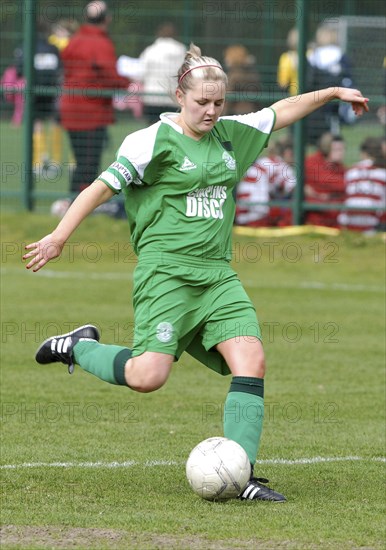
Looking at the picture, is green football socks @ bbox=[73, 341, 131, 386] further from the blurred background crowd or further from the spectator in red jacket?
the spectator in red jacket

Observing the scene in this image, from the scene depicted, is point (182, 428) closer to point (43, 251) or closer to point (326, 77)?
point (43, 251)

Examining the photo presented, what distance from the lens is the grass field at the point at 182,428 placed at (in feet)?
15.8

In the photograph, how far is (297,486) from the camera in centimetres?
564

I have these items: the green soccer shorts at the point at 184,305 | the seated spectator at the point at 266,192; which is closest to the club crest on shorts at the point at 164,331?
the green soccer shorts at the point at 184,305

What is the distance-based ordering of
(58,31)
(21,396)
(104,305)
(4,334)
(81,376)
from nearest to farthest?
(21,396)
(81,376)
(4,334)
(104,305)
(58,31)

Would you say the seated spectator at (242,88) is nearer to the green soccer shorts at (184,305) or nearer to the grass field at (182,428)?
the grass field at (182,428)

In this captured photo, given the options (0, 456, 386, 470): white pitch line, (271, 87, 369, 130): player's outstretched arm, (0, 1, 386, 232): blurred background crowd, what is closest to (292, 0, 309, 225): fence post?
(0, 1, 386, 232): blurred background crowd

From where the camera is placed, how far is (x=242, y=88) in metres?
16.0

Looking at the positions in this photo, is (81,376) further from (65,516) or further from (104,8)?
(104,8)

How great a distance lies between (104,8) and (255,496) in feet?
38.8

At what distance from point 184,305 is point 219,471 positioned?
0.76 m

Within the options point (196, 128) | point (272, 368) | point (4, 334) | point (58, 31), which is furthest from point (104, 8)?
point (196, 128)

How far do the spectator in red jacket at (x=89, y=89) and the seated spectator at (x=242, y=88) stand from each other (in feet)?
4.57

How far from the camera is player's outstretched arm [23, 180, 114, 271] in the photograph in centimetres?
512
